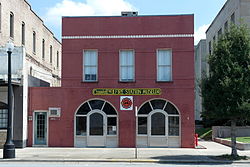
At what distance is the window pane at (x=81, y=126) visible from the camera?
2358cm

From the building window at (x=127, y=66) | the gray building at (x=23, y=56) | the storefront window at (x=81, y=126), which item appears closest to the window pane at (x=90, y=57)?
the building window at (x=127, y=66)

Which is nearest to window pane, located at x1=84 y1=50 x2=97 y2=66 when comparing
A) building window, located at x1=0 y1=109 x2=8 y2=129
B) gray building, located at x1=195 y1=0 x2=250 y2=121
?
building window, located at x1=0 y1=109 x2=8 y2=129

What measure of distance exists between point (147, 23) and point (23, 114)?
9204mm

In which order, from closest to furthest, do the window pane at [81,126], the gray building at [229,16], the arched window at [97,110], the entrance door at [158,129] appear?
1. the entrance door at [158,129]
2. the arched window at [97,110]
3. the window pane at [81,126]
4. the gray building at [229,16]

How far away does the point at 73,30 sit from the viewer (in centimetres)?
Result: 2394

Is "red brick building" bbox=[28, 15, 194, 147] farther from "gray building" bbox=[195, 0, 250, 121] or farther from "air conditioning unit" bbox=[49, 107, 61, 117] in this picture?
"gray building" bbox=[195, 0, 250, 121]

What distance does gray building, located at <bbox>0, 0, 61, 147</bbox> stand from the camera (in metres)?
22.7

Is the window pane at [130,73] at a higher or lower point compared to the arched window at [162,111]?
higher

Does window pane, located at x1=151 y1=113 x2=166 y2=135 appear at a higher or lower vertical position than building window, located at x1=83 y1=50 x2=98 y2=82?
lower

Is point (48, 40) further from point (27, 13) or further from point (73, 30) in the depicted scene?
point (73, 30)

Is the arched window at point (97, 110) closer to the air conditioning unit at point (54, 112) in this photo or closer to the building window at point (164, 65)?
the air conditioning unit at point (54, 112)

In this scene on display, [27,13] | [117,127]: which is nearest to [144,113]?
[117,127]

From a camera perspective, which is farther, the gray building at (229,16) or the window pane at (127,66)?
the gray building at (229,16)

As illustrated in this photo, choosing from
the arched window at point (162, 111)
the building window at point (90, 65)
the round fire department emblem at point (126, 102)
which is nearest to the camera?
the round fire department emblem at point (126, 102)
